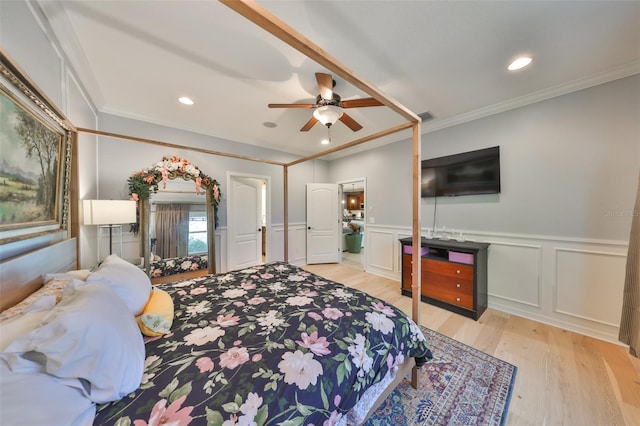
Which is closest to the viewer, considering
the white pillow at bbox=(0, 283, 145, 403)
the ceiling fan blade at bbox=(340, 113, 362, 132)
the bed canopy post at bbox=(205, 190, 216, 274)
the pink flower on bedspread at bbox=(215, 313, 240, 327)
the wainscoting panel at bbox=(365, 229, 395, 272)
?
the white pillow at bbox=(0, 283, 145, 403)

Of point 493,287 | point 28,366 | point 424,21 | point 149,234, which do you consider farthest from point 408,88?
point 149,234

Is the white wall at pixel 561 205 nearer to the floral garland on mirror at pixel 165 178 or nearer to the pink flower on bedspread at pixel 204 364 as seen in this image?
the pink flower on bedspread at pixel 204 364

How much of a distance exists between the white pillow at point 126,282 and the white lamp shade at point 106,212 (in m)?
0.99

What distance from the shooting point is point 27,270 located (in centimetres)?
109

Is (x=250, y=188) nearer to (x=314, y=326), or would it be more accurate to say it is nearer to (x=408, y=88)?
(x=408, y=88)

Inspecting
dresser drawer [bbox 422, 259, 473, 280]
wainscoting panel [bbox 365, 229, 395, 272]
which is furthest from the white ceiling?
wainscoting panel [bbox 365, 229, 395, 272]

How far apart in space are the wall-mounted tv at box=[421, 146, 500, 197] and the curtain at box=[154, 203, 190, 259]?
3714 mm

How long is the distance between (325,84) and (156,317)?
209 cm

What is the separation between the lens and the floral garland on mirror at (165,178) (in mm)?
2844

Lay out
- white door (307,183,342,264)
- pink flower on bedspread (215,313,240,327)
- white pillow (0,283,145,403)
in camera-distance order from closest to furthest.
Answer: 1. white pillow (0,283,145,403)
2. pink flower on bedspread (215,313,240,327)
3. white door (307,183,342,264)

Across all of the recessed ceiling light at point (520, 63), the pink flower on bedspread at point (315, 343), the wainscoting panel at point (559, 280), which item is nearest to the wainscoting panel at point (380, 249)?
the wainscoting panel at point (559, 280)

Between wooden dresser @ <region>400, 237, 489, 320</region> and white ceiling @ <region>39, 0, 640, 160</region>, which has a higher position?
white ceiling @ <region>39, 0, 640, 160</region>

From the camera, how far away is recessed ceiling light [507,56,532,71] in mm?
1892

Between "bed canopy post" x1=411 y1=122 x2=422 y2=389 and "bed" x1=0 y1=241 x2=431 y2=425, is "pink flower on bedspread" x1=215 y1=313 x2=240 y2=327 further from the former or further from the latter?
"bed canopy post" x1=411 y1=122 x2=422 y2=389
